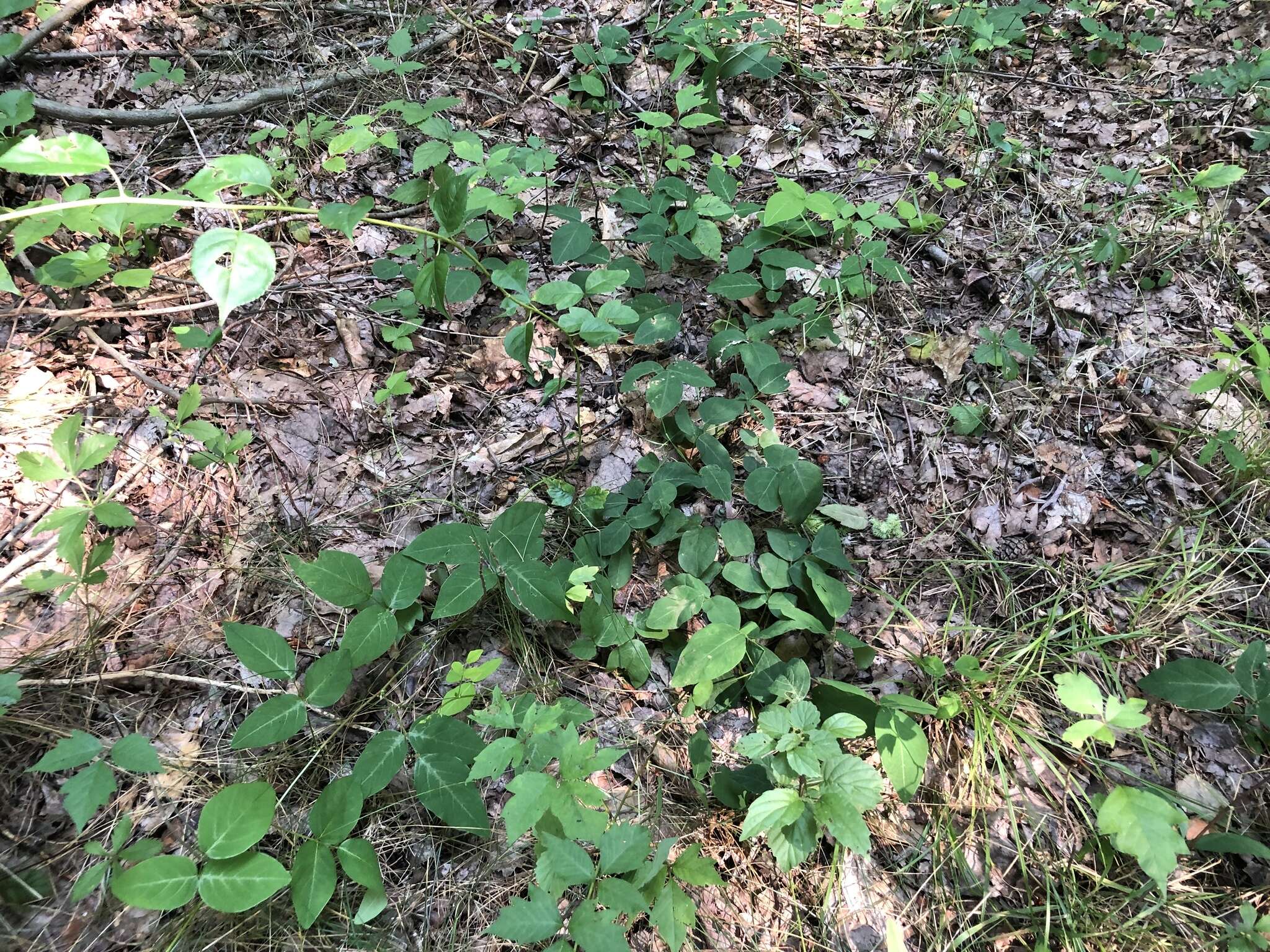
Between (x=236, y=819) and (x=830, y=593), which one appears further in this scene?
(x=830, y=593)

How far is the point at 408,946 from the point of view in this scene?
4.43ft

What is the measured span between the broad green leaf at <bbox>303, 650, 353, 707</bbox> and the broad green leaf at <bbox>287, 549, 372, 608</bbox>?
13cm

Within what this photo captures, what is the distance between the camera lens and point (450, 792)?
1.38 m

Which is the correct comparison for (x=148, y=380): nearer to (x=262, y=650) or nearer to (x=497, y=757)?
(x=262, y=650)

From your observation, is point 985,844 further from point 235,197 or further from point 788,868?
point 235,197

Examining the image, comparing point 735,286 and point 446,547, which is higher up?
point 735,286

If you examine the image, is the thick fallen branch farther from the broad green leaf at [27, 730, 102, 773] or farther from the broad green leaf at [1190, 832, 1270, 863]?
the broad green leaf at [1190, 832, 1270, 863]

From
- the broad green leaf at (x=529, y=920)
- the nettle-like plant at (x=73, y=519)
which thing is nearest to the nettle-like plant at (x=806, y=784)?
the broad green leaf at (x=529, y=920)

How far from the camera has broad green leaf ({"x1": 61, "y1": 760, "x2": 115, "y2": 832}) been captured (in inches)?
50.3

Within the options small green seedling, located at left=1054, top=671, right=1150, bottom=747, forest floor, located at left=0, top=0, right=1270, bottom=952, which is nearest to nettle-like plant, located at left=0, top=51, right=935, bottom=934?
forest floor, located at left=0, top=0, right=1270, bottom=952

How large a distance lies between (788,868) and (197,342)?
2215 millimetres

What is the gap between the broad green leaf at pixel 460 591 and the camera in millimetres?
1529

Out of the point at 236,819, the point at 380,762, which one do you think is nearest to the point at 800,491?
the point at 380,762

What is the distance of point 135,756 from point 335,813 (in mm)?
439
